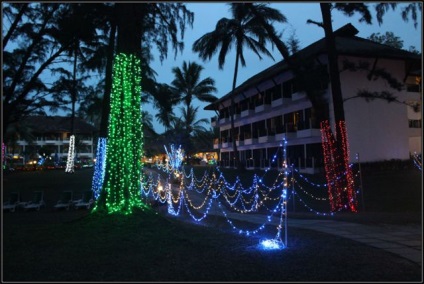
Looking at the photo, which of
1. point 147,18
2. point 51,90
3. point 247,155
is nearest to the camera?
point 147,18

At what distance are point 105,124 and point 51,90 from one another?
461cm

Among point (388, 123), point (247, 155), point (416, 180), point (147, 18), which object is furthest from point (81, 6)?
point (247, 155)

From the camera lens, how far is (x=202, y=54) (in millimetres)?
35656

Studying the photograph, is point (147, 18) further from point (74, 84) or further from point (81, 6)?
point (74, 84)

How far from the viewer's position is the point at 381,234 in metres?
9.62

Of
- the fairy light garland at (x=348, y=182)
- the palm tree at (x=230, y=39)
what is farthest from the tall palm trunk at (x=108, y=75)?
the palm tree at (x=230, y=39)

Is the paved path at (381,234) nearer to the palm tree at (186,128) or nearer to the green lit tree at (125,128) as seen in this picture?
the green lit tree at (125,128)

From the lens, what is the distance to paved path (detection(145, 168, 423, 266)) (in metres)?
7.83

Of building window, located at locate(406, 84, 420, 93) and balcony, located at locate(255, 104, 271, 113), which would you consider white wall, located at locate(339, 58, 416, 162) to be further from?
balcony, located at locate(255, 104, 271, 113)

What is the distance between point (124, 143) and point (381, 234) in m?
6.68

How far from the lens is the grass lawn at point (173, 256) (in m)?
6.09

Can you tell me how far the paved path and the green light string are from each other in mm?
3770

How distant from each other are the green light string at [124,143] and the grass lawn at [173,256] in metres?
0.78

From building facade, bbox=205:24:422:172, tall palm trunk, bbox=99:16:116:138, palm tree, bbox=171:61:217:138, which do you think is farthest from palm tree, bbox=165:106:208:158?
tall palm trunk, bbox=99:16:116:138
